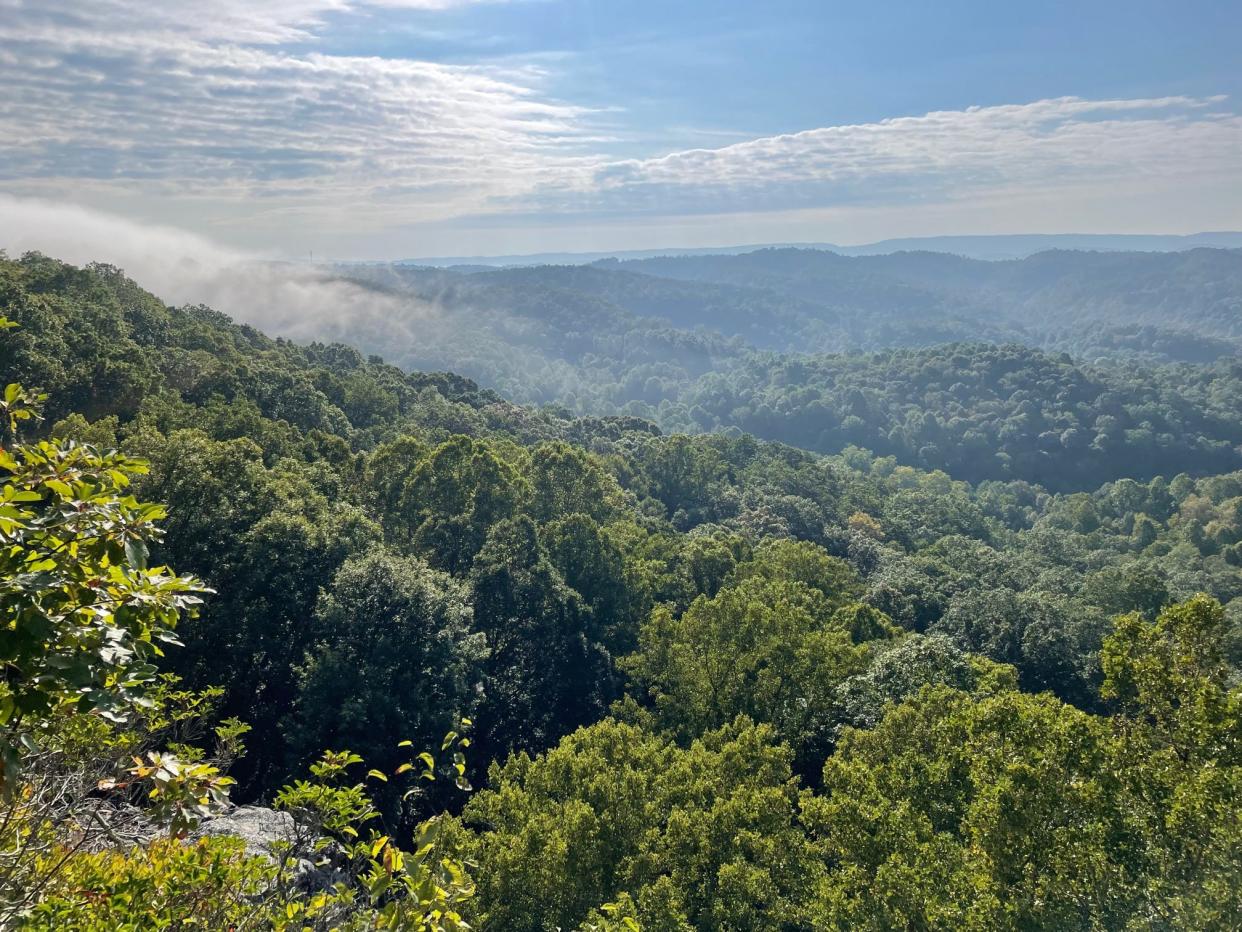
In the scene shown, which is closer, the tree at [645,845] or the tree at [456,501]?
the tree at [645,845]

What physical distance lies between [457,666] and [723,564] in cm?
2131

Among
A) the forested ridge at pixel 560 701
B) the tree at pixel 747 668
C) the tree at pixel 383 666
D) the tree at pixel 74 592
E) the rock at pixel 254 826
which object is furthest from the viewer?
the tree at pixel 747 668

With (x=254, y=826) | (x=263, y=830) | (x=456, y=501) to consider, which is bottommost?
(x=254, y=826)

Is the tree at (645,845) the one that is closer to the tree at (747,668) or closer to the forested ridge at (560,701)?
the forested ridge at (560,701)

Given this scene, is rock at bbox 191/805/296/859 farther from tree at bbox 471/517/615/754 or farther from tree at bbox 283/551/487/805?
tree at bbox 471/517/615/754

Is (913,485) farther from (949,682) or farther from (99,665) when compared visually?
(99,665)

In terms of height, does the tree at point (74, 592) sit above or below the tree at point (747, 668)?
above

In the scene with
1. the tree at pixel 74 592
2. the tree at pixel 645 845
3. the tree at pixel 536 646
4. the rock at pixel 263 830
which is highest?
the tree at pixel 74 592

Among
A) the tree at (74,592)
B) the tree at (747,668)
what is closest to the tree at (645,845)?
the tree at (747,668)

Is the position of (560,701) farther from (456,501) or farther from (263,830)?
(263,830)

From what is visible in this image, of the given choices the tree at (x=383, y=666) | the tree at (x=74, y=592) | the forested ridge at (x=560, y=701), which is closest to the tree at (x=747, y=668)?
the forested ridge at (x=560, y=701)

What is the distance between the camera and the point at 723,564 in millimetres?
44469

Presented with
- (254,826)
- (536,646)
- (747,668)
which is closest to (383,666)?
(254,826)

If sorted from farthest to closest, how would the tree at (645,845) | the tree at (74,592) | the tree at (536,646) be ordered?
1. the tree at (536,646)
2. the tree at (645,845)
3. the tree at (74,592)
